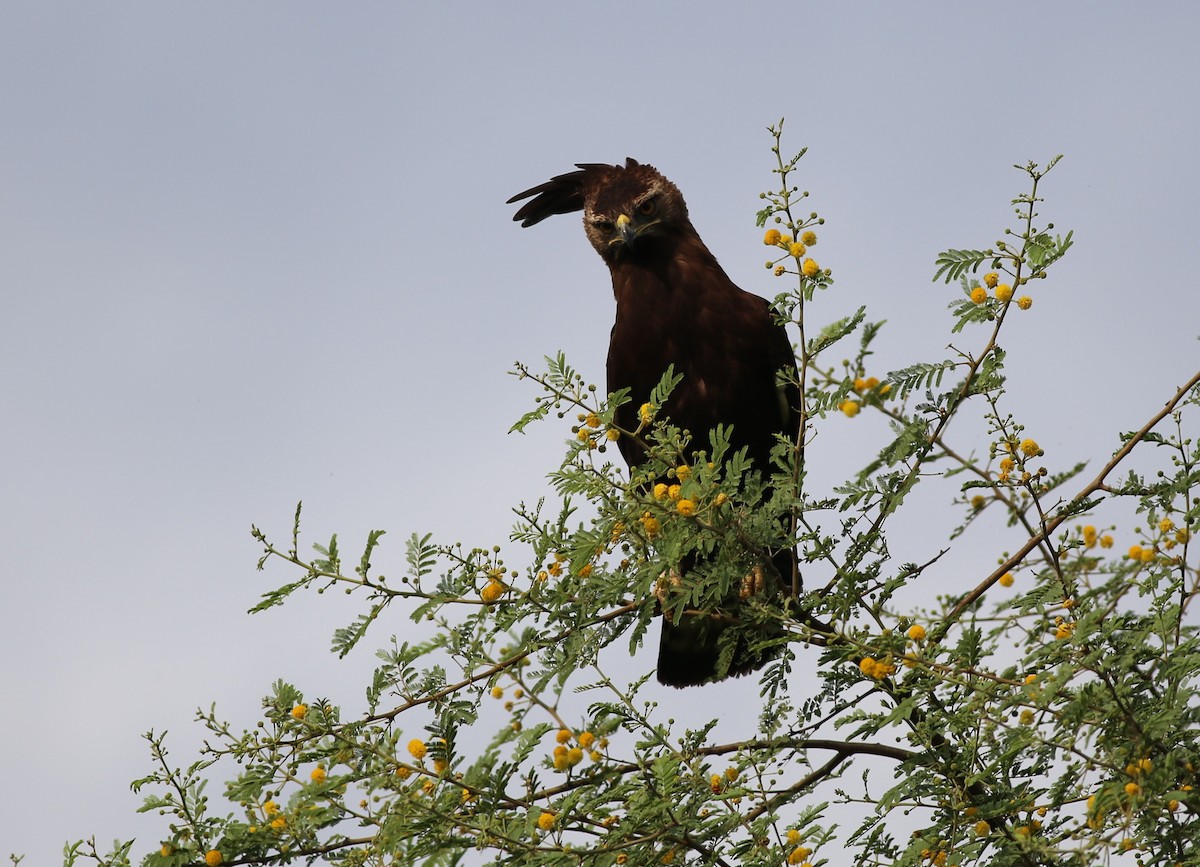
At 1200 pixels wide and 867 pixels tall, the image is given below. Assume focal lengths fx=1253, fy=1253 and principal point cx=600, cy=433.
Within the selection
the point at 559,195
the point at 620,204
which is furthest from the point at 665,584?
the point at 559,195

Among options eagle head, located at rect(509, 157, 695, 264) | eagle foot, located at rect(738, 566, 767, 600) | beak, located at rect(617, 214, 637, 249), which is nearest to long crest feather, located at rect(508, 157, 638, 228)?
eagle head, located at rect(509, 157, 695, 264)

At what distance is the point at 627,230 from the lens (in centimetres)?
570

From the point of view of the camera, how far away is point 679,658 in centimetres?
539

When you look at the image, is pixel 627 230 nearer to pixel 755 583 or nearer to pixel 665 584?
pixel 755 583

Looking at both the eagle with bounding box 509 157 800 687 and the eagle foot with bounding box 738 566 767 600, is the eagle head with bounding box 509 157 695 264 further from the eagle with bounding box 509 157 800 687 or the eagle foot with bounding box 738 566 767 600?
the eagle foot with bounding box 738 566 767 600

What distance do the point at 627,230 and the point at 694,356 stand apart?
76 centimetres

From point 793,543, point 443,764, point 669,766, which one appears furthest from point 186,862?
point 793,543

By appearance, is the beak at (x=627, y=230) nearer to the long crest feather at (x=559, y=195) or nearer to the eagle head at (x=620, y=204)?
the eagle head at (x=620, y=204)

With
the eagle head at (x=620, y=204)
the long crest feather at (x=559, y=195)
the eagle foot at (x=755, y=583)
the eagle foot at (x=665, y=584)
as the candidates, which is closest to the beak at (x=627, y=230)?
the eagle head at (x=620, y=204)

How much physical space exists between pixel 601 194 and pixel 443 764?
3340mm

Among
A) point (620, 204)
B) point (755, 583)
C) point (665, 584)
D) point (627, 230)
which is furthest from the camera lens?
point (620, 204)

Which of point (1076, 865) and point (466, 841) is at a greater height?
point (466, 841)

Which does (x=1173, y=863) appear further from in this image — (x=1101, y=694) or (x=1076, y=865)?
(x=1101, y=694)

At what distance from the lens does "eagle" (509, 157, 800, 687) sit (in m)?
5.27
